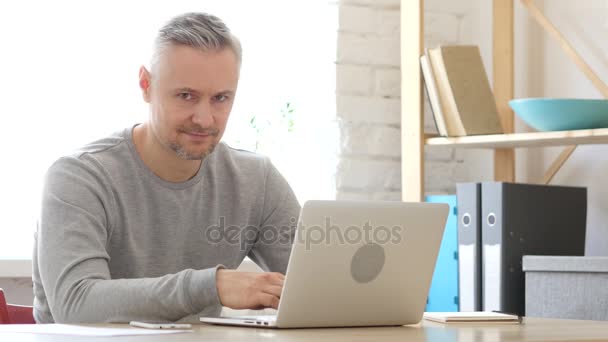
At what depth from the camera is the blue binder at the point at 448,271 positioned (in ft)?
8.55

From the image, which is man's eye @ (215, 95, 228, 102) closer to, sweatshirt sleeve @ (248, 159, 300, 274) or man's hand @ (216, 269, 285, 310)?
sweatshirt sleeve @ (248, 159, 300, 274)

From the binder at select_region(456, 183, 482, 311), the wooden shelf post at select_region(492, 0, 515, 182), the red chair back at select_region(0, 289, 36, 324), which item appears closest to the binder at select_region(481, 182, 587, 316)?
the binder at select_region(456, 183, 482, 311)

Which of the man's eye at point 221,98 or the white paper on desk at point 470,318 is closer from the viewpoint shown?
the white paper on desk at point 470,318

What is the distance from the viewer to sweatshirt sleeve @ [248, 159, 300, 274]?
200 cm

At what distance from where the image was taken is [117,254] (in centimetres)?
183

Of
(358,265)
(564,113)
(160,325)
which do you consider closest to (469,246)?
(564,113)

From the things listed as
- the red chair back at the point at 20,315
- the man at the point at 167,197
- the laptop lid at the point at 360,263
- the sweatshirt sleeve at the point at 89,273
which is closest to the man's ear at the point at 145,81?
the man at the point at 167,197

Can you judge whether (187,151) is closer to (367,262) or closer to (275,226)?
(275,226)

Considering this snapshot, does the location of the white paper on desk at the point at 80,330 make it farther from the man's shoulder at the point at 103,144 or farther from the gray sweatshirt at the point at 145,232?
the man's shoulder at the point at 103,144

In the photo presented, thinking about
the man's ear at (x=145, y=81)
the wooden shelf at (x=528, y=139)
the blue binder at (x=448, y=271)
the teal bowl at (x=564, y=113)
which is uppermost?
the man's ear at (x=145, y=81)

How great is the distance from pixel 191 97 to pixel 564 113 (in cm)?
101

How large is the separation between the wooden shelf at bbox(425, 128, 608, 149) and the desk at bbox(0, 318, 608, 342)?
2.99 feet

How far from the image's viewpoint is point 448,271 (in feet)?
8.64

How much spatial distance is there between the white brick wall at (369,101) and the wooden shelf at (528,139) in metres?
0.22
